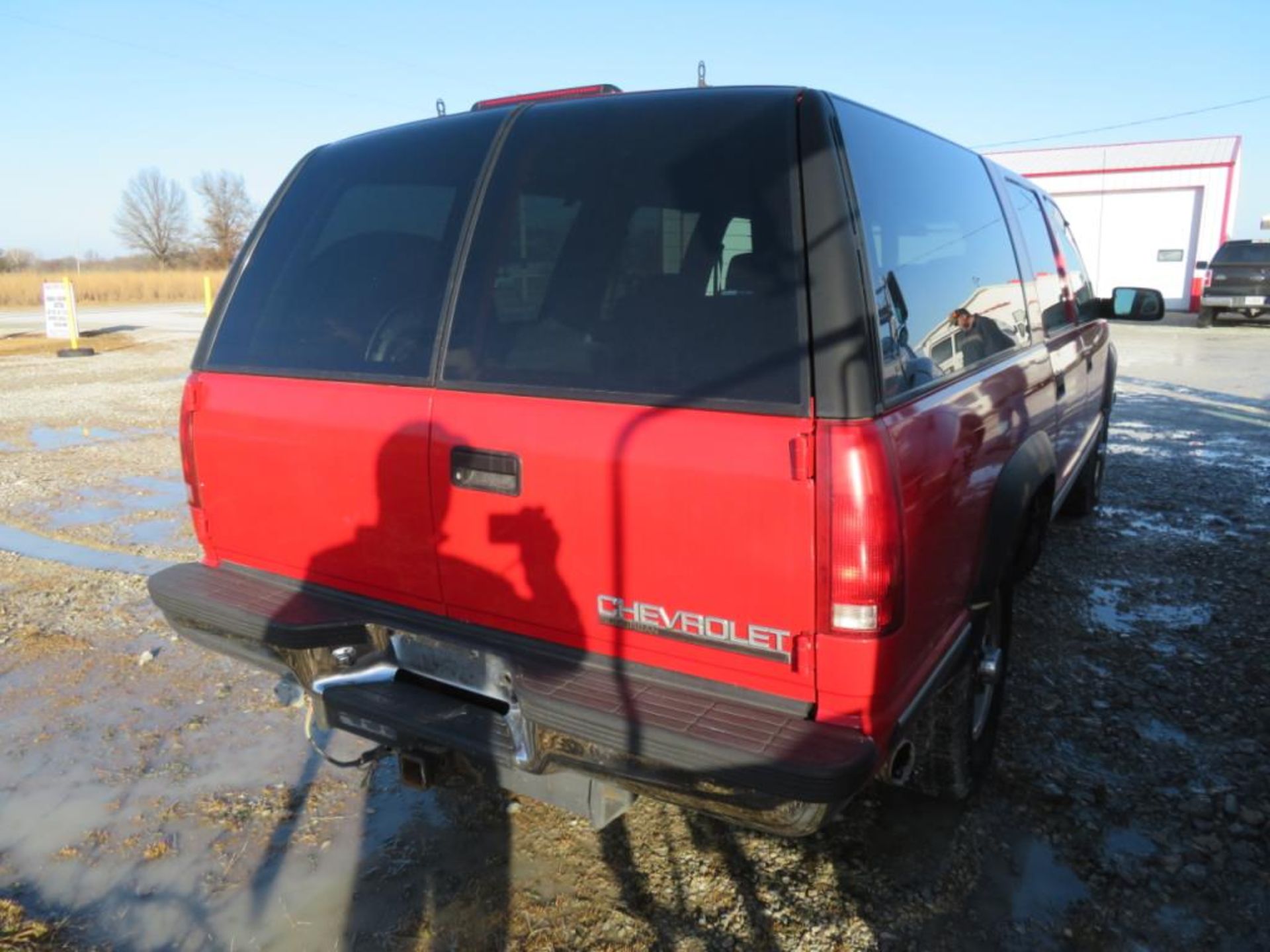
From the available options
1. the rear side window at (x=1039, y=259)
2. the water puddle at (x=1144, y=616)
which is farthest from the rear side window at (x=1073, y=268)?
the water puddle at (x=1144, y=616)

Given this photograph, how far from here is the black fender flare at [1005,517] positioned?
8.66ft

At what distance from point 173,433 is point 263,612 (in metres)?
7.85

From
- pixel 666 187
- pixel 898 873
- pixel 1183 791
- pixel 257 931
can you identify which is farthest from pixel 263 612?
pixel 1183 791

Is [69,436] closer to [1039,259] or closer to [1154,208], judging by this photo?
[1039,259]

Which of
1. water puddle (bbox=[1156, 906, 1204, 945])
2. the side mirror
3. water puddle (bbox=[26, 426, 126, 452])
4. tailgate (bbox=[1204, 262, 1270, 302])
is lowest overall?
water puddle (bbox=[1156, 906, 1204, 945])

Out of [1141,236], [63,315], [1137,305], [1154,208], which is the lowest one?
[63,315]

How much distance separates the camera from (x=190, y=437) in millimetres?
2924

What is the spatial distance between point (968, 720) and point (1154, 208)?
99.8 feet

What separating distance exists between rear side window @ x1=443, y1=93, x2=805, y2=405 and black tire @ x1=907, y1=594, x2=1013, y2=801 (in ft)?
3.84

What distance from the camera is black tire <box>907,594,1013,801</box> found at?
8.97 ft

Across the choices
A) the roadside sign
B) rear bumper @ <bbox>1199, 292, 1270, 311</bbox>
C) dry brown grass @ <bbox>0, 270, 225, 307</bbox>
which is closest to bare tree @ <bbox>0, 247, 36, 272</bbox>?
dry brown grass @ <bbox>0, 270, 225, 307</bbox>

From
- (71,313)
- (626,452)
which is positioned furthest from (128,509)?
(71,313)

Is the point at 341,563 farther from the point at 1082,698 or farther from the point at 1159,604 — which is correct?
the point at 1159,604

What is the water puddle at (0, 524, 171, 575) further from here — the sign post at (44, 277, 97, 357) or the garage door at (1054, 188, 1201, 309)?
the garage door at (1054, 188, 1201, 309)
